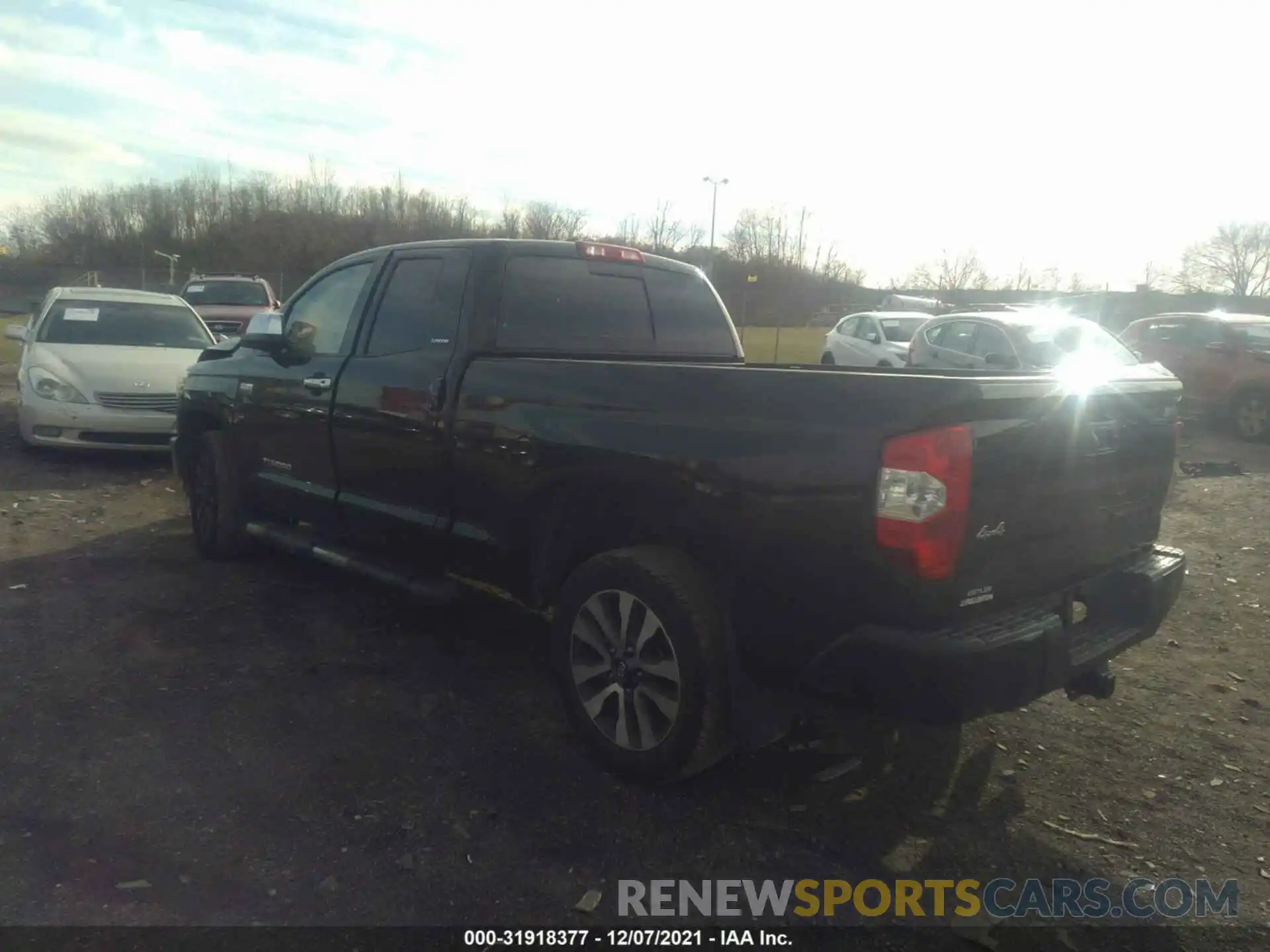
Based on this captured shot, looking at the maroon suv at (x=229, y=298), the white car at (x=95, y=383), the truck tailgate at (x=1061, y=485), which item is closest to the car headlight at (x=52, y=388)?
the white car at (x=95, y=383)

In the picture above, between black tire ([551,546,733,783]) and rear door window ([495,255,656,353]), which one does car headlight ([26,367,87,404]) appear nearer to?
rear door window ([495,255,656,353])

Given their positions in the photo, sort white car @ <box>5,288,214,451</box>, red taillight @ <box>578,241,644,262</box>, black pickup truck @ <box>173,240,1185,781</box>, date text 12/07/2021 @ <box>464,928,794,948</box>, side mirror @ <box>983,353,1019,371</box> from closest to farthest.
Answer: date text 12/07/2021 @ <box>464,928,794,948</box>
black pickup truck @ <box>173,240,1185,781</box>
red taillight @ <box>578,241,644,262</box>
white car @ <box>5,288,214,451</box>
side mirror @ <box>983,353,1019,371</box>

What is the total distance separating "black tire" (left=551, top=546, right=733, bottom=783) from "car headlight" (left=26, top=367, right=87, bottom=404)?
7195 millimetres

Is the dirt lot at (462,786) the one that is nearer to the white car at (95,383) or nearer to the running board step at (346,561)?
the running board step at (346,561)

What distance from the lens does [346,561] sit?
190 inches

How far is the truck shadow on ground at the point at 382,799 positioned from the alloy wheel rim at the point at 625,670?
0.24m

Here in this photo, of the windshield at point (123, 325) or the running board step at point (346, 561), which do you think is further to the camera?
the windshield at point (123, 325)

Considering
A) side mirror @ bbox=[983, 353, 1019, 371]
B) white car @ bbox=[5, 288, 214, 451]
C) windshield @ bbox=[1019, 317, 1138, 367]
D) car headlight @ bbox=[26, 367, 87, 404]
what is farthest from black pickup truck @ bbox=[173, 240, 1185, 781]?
windshield @ bbox=[1019, 317, 1138, 367]

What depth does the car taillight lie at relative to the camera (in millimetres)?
2723

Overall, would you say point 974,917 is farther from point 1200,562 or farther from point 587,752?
point 1200,562

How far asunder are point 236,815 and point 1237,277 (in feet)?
247

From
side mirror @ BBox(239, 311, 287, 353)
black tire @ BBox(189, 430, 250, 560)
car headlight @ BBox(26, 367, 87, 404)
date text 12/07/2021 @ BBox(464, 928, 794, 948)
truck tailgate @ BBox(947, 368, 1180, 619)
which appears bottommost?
date text 12/07/2021 @ BBox(464, 928, 794, 948)

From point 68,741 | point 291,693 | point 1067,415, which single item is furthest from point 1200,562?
point 68,741

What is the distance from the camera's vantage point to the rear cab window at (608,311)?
4383 millimetres
